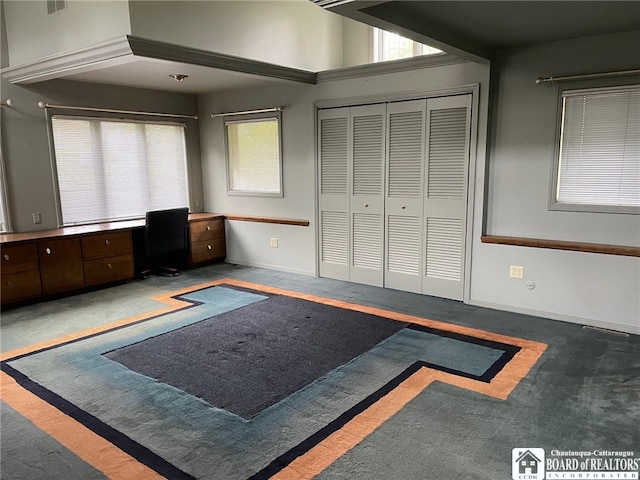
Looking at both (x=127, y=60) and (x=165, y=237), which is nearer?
(x=127, y=60)

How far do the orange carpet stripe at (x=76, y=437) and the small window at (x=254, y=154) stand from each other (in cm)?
361

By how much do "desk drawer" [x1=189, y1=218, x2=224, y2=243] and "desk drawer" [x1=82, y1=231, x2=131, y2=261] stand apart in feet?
2.82

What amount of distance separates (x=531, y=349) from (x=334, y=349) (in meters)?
1.42

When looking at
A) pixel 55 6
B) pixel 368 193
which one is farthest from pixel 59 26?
pixel 368 193

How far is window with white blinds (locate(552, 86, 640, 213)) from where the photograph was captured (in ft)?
11.9

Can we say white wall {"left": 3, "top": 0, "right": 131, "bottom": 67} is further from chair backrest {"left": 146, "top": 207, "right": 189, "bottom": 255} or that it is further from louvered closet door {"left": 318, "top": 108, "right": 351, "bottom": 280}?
louvered closet door {"left": 318, "top": 108, "right": 351, "bottom": 280}

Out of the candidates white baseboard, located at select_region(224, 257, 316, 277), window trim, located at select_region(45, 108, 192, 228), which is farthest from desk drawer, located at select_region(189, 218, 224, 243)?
window trim, located at select_region(45, 108, 192, 228)

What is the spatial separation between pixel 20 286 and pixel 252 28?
3321mm

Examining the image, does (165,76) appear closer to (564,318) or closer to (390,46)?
(390,46)

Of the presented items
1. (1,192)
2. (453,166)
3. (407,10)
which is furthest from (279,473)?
(1,192)

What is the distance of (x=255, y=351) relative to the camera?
3.39 metres

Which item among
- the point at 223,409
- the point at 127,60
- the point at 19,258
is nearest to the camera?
the point at 223,409

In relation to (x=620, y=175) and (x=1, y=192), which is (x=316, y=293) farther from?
(x=1, y=192)

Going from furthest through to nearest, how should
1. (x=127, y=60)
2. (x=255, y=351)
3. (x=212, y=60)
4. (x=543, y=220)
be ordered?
(x=212, y=60)
(x=543, y=220)
(x=127, y=60)
(x=255, y=351)
